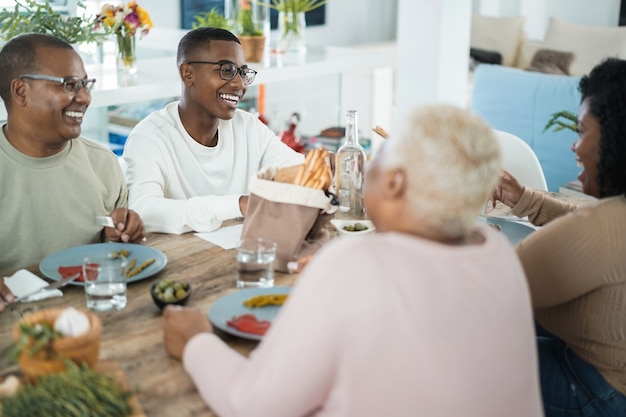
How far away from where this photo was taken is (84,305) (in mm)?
1521

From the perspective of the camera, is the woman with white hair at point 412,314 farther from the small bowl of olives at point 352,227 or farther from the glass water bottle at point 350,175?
the glass water bottle at point 350,175

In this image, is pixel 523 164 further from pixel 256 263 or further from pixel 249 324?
pixel 249 324

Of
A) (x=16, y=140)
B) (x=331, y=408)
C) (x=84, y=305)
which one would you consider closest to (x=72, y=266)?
(x=84, y=305)

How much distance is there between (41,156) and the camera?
77.5 inches

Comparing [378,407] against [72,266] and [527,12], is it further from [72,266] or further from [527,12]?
[527,12]

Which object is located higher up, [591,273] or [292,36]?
[292,36]

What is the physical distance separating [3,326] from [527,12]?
7456mm

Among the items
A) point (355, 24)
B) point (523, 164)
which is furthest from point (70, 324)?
point (355, 24)

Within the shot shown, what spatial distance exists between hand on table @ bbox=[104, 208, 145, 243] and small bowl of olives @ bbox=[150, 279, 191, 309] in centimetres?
37

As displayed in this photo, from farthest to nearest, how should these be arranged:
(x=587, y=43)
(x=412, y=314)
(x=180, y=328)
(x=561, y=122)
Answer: (x=587, y=43), (x=561, y=122), (x=180, y=328), (x=412, y=314)

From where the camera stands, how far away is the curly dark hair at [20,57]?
1.93 metres

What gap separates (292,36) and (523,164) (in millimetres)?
1813

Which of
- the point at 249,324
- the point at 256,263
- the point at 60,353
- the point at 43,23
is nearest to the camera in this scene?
the point at 60,353

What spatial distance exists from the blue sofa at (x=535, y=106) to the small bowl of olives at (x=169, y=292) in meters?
3.06
